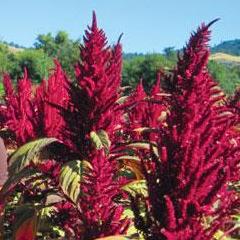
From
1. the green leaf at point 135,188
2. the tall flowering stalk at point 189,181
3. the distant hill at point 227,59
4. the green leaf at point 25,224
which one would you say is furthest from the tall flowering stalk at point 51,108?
the distant hill at point 227,59

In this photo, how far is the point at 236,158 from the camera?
250cm

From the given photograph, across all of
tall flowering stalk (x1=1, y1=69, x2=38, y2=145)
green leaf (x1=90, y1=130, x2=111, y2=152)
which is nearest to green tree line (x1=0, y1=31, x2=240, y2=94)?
tall flowering stalk (x1=1, y1=69, x2=38, y2=145)

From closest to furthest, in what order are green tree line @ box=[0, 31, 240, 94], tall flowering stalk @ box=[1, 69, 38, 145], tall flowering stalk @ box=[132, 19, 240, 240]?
tall flowering stalk @ box=[132, 19, 240, 240] < tall flowering stalk @ box=[1, 69, 38, 145] < green tree line @ box=[0, 31, 240, 94]

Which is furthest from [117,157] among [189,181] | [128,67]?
[128,67]

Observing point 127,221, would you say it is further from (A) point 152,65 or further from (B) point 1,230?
(A) point 152,65

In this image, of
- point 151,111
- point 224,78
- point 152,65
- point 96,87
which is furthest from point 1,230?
point 224,78

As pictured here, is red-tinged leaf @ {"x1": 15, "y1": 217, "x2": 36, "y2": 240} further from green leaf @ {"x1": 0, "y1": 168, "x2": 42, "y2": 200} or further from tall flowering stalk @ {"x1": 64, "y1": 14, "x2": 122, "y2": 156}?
tall flowering stalk @ {"x1": 64, "y1": 14, "x2": 122, "y2": 156}

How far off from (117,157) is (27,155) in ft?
1.94

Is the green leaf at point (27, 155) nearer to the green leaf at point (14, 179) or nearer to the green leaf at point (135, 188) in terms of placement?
the green leaf at point (14, 179)

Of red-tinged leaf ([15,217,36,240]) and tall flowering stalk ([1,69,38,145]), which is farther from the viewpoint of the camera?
tall flowering stalk ([1,69,38,145])

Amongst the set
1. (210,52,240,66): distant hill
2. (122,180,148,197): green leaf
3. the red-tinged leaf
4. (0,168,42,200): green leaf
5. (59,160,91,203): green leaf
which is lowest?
(210,52,240,66): distant hill

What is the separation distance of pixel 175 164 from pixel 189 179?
0.11 metres

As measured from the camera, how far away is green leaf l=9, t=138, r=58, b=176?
3660mm

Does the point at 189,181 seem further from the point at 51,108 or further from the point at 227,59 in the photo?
the point at 227,59
